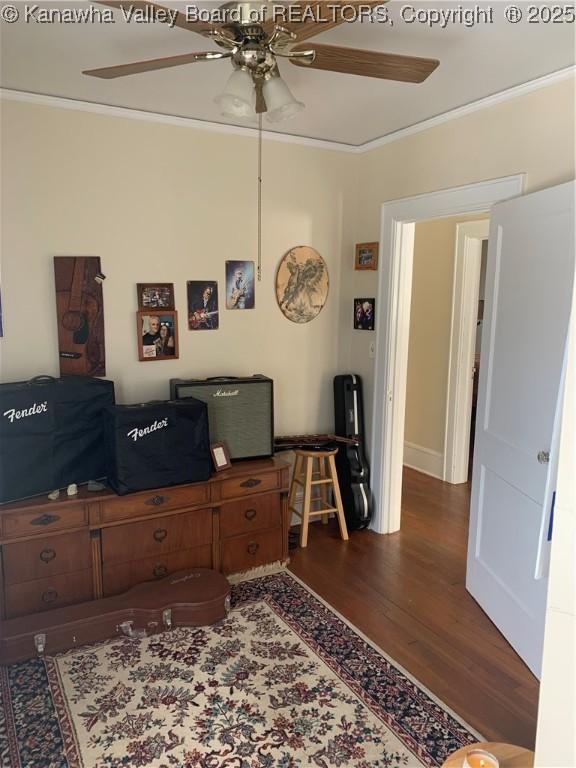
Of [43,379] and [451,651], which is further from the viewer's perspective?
[43,379]

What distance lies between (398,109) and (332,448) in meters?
1.93

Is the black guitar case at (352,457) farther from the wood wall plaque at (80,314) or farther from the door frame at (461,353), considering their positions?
the wood wall plaque at (80,314)

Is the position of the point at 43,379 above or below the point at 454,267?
below

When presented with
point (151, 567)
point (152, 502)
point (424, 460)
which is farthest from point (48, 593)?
point (424, 460)

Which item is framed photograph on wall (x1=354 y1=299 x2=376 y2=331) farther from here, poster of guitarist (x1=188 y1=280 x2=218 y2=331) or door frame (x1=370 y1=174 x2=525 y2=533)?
poster of guitarist (x1=188 y1=280 x2=218 y2=331)

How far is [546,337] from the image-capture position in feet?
7.20

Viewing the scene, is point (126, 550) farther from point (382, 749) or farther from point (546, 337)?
point (546, 337)

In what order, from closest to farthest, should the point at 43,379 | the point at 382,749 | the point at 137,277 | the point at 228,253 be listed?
the point at 382,749 < the point at 43,379 < the point at 137,277 < the point at 228,253

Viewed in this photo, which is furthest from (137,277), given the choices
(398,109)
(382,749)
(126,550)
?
(382,749)

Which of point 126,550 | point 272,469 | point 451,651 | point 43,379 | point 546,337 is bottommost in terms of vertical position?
point 451,651

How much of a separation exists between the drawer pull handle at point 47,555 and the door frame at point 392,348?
199 centimetres

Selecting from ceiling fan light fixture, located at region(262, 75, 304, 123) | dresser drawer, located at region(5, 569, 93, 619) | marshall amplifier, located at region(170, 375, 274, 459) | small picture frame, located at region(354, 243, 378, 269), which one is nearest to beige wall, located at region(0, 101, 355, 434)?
small picture frame, located at region(354, 243, 378, 269)

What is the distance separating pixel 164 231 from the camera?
3.06 metres

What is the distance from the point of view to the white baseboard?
15.4 ft
